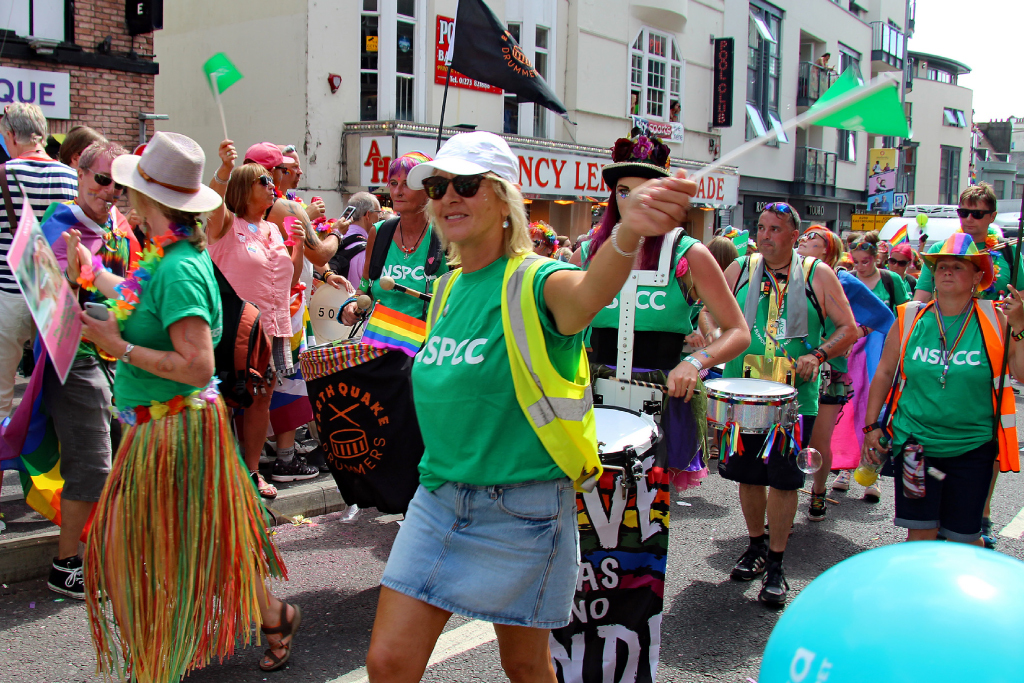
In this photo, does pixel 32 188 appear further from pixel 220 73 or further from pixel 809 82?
pixel 809 82

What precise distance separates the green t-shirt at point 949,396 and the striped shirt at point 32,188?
4.18m

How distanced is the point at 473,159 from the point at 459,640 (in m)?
2.28

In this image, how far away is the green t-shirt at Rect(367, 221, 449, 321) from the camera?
4375mm

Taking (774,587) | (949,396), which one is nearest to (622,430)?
(774,587)

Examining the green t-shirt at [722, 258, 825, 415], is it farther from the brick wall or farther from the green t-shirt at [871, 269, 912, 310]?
the brick wall

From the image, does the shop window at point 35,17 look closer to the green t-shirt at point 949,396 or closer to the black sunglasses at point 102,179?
the black sunglasses at point 102,179

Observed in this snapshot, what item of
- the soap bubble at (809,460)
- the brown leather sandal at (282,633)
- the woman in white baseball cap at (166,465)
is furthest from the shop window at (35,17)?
the soap bubble at (809,460)

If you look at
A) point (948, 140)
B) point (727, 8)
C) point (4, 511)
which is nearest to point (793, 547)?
point (4, 511)

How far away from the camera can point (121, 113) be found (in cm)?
1218

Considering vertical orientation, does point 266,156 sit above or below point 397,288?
above

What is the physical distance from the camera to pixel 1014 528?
5582 mm

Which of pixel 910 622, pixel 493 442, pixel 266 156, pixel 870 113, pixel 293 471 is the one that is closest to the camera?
pixel 910 622

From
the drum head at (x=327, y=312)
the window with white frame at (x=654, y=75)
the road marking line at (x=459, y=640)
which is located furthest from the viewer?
the window with white frame at (x=654, y=75)

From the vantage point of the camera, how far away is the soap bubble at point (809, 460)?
3.88 m
